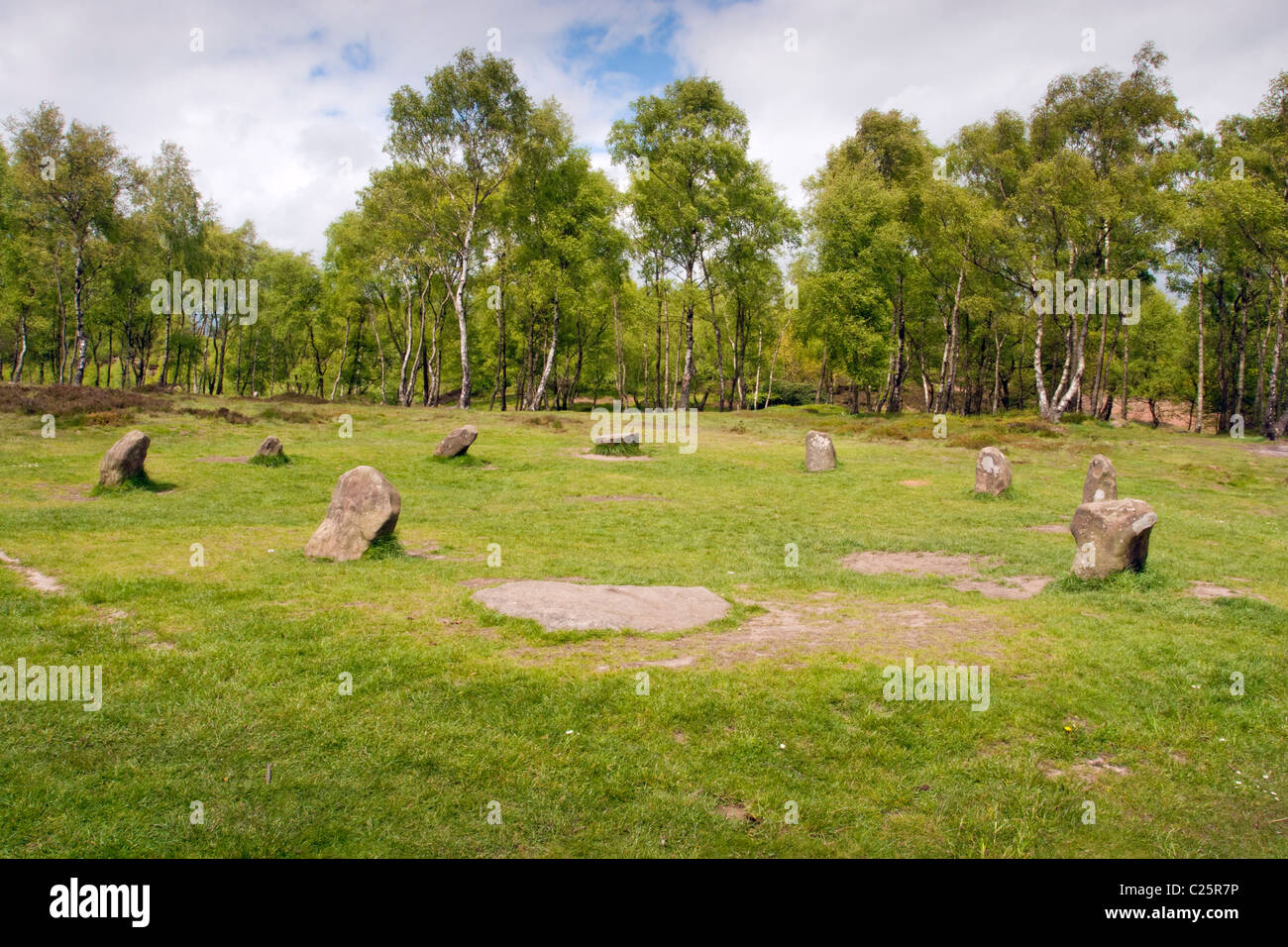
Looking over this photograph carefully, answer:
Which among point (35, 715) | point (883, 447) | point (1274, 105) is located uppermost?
point (1274, 105)

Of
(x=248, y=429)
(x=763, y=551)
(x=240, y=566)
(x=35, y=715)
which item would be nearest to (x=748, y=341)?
(x=248, y=429)

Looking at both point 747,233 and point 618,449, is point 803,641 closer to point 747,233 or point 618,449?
point 618,449

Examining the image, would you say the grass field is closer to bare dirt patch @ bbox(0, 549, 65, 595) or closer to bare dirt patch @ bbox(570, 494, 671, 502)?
bare dirt patch @ bbox(0, 549, 65, 595)

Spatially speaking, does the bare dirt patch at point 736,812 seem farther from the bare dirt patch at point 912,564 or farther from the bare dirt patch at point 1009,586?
the bare dirt patch at point 912,564

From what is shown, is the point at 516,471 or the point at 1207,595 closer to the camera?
the point at 1207,595

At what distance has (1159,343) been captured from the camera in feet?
211

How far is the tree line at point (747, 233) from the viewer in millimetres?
40719

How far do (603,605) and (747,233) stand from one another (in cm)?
4514

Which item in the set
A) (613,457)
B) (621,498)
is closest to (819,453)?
(613,457)

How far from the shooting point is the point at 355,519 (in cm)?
1307

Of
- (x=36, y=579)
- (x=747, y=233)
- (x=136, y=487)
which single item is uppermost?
(x=747, y=233)
